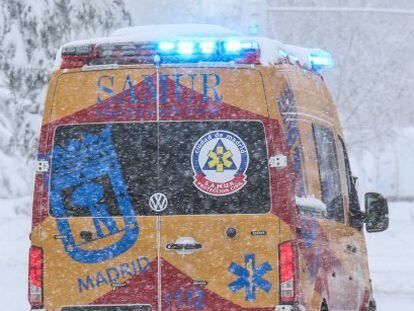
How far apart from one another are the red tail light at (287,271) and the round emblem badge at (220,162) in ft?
1.56

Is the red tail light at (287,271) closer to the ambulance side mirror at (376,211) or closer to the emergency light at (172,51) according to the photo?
the emergency light at (172,51)

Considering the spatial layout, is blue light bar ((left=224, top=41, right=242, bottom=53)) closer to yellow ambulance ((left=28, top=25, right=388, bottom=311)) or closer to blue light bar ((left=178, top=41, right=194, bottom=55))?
yellow ambulance ((left=28, top=25, right=388, bottom=311))

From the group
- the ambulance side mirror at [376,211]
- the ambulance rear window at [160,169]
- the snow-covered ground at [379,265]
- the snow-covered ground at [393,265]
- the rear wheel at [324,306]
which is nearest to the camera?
the ambulance rear window at [160,169]

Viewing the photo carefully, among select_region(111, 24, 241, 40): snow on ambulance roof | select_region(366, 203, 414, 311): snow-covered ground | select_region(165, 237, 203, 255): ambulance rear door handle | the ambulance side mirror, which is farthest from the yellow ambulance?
select_region(366, 203, 414, 311): snow-covered ground

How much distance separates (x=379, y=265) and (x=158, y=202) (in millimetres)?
16796

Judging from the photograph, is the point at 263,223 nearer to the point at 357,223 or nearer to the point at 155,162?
the point at 155,162

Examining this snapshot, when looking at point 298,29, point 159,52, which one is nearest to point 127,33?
point 159,52

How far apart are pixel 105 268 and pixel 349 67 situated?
3295 cm

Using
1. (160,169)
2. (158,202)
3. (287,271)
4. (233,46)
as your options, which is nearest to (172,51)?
(233,46)

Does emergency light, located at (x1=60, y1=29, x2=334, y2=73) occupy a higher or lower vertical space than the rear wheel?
higher

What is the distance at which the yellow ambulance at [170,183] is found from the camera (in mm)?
7684

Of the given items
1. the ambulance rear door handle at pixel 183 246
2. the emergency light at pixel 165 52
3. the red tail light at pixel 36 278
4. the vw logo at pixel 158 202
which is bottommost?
the red tail light at pixel 36 278

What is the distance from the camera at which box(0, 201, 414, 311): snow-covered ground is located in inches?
672

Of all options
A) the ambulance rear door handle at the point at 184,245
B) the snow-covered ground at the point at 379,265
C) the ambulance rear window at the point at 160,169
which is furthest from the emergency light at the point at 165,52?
the snow-covered ground at the point at 379,265
